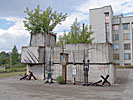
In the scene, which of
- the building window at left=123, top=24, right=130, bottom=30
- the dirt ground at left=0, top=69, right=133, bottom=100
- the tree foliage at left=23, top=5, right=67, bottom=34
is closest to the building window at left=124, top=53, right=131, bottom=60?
the building window at left=123, top=24, right=130, bottom=30

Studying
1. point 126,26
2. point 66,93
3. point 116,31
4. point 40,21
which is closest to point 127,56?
point 116,31

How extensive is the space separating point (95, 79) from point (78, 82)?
168 cm

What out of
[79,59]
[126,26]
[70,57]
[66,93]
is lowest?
[66,93]

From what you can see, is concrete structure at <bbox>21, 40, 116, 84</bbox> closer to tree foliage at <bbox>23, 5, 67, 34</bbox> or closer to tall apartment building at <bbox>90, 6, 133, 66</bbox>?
tree foliage at <bbox>23, 5, 67, 34</bbox>

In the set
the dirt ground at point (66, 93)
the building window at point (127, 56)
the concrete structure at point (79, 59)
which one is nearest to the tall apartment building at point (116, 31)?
the building window at point (127, 56)

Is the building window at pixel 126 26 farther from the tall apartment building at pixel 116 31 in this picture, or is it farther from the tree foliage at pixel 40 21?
the tree foliage at pixel 40 21

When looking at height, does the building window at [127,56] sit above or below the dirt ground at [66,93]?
above

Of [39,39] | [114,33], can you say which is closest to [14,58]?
[114,33]

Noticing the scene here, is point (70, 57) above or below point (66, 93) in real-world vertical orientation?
above

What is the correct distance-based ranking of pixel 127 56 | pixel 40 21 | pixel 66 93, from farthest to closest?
pixel 127 56, pixel 40 21, pixel 66 93

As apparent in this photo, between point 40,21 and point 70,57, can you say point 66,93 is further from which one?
point 40,21

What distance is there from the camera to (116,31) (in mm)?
53188

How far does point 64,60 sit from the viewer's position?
48.4 feet

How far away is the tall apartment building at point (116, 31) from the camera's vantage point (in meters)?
51.2
